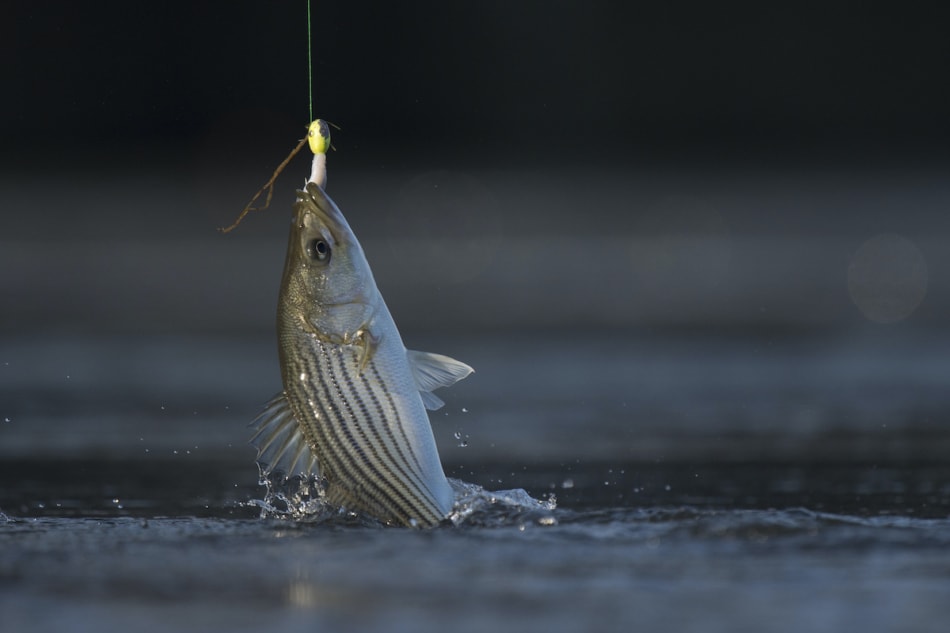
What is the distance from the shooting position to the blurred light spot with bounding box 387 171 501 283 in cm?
2141

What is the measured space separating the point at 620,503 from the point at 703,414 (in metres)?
2.85

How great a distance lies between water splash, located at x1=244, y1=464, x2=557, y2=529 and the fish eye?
85 cm

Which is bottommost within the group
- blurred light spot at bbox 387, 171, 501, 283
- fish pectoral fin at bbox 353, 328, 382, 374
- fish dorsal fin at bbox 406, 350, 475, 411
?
fish dorsal fin at bbox 406, 350, 475, 411

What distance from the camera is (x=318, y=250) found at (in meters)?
6.00

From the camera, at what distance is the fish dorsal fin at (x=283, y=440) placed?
6.08m

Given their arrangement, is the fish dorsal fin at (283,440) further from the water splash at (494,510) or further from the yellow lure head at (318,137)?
the yellow lure head at (318,137)

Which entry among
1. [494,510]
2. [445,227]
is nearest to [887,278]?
[445,227]

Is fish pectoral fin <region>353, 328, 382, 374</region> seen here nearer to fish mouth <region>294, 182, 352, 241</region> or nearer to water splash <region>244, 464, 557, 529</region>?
fish mouth <region>294, 182, 352, 241</region>

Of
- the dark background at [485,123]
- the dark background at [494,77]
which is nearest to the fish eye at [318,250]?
the dark background at [485,123]

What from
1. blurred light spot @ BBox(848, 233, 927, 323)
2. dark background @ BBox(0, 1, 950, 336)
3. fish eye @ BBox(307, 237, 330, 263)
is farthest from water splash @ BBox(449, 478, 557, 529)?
dark background @ BBox(0, 1, 950, 336)

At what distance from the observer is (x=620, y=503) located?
7.01 metres

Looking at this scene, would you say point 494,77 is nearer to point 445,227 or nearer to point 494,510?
point 445,227

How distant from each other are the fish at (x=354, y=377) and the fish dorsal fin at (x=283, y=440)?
57 millimetres

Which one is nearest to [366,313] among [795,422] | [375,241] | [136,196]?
[795,422]
